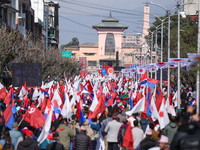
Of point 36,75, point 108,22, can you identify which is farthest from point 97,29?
point 36,75

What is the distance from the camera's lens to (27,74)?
82.7ft

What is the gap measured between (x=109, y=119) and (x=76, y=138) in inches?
77.1

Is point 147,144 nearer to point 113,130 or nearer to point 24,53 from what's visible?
point 113,130

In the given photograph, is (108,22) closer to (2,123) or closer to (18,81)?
(18,81)

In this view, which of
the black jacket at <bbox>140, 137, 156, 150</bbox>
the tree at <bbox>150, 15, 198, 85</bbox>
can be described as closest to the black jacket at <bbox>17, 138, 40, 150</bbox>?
the black jacket at <bbox>140, 137, 156, 150</bbox>

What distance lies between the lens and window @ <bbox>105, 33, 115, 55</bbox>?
117125mm

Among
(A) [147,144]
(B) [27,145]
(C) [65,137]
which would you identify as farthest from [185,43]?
(B) [27,145]

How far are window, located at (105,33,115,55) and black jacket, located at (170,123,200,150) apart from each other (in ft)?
367

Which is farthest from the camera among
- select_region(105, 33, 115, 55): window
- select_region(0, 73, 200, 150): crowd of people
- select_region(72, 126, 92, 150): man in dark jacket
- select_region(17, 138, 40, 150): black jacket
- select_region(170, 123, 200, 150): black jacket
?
select_region(105, 33, 115, 55): window

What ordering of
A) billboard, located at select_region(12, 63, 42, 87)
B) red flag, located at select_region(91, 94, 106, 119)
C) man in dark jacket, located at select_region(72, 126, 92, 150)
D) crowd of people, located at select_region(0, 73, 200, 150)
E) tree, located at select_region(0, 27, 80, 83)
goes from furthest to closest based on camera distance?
billboard, located at select_region(12, 63, 42, 87)
tree, located at select_region(0, 27, 80, 83)
red flag, located at select_region(91, 94, 106, 119)
man in dark jacket, located at select_region(72, 126, 92, 150)
crowd of people, located at select_region(0, 73, 200, 150)

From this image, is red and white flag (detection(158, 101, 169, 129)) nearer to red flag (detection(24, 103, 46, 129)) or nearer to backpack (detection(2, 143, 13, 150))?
red flag (detection(24, 103, 46, 129))

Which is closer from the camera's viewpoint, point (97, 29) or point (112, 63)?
point (112, 63)

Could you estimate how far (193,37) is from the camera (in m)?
38.4

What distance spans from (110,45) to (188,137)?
113m
